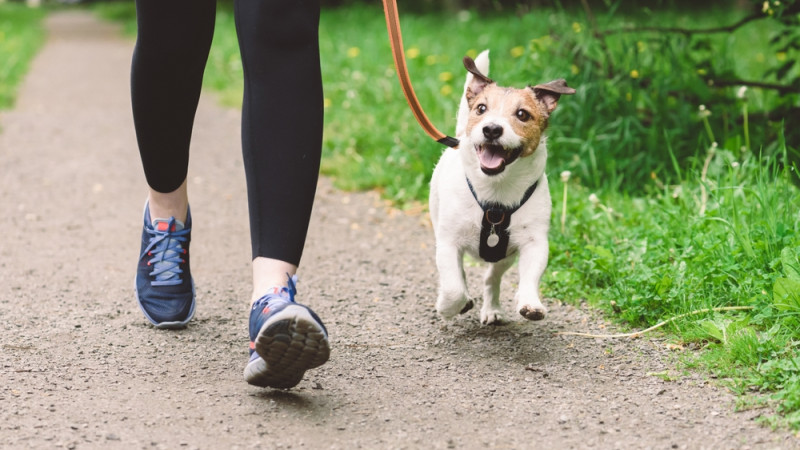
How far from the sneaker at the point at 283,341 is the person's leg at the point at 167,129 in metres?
0.74

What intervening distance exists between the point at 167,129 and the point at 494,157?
1022mm

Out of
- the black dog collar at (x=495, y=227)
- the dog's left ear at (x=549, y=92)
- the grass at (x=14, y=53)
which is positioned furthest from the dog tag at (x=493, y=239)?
the grass at (x=14, y=53)

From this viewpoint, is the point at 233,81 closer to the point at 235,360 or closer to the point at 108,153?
the point at 108,153

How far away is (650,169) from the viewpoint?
14.8 ft

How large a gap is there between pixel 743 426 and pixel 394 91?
457cm

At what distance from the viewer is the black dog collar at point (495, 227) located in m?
2.85

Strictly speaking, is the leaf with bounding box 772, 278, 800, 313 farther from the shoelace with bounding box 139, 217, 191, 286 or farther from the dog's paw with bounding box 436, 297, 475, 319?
the shoelace with bounding box 139, 217, 191, 286

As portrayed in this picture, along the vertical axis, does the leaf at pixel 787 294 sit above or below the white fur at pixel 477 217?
below

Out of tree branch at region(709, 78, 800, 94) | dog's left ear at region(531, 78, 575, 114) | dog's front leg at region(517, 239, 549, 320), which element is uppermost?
dog's left ear at region(531, 78, 575, 114)

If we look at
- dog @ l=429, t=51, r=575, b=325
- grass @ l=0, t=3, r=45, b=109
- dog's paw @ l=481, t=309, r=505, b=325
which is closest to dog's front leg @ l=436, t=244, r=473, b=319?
dog @ l=429, t=51, r=575, b=325

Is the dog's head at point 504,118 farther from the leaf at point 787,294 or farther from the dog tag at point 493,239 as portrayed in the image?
the leaf at point 787,294

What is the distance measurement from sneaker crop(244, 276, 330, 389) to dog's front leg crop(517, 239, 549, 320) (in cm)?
77

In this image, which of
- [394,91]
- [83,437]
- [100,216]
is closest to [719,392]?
[83,437]

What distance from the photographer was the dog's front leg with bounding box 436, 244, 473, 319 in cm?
281
